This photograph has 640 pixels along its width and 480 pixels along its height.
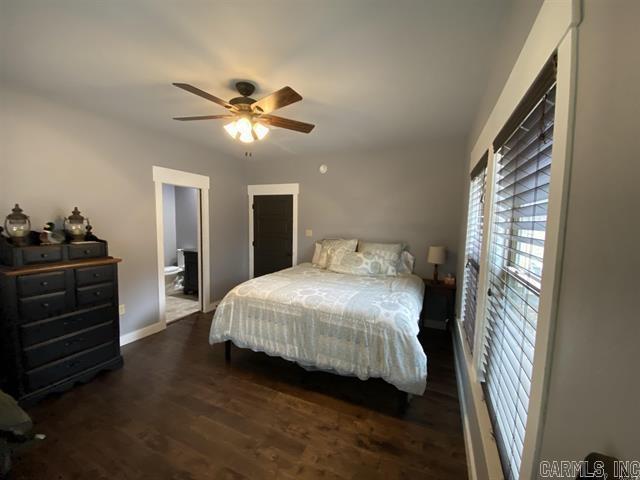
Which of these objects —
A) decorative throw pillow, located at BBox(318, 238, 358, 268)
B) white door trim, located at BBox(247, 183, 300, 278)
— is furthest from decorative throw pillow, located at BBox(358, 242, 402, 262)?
white door trim, located at BBox(247, 183, 300, 278)

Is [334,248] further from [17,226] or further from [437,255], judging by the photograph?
[17,226]

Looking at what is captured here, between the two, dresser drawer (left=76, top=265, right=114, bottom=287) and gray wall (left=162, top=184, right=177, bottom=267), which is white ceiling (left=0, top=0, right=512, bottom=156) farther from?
gray wall (left=162, top=184, right=177, bottom=267)

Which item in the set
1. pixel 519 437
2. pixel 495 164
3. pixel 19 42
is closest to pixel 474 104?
pixel 495 164

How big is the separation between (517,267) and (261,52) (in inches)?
70.4

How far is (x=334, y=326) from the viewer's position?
196 centimetres

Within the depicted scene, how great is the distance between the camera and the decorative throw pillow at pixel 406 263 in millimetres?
3345

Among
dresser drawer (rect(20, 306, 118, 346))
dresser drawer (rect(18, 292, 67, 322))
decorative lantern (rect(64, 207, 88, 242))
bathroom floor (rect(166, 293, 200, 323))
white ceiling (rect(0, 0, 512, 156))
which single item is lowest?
bathroom floor (rect(166, 293, 200, 323))

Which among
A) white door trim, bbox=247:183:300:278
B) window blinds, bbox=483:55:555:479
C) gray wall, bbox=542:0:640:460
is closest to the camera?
gray wall, bbox=542:0:640:460

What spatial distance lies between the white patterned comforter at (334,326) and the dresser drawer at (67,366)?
905mm

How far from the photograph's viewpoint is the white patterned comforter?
1.79 metres

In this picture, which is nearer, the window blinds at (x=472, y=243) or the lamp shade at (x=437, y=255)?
the window blinds at (x=472, y=243)

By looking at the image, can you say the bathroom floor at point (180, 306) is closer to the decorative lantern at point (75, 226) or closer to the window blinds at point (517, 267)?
the decorative lantern at point (75, 226)

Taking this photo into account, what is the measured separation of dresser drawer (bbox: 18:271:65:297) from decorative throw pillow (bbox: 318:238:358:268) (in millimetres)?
2569

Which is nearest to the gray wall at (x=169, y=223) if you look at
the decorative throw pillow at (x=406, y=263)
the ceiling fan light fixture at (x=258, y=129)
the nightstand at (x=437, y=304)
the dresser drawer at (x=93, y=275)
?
the dresser drawer at (x=93, y=275)
